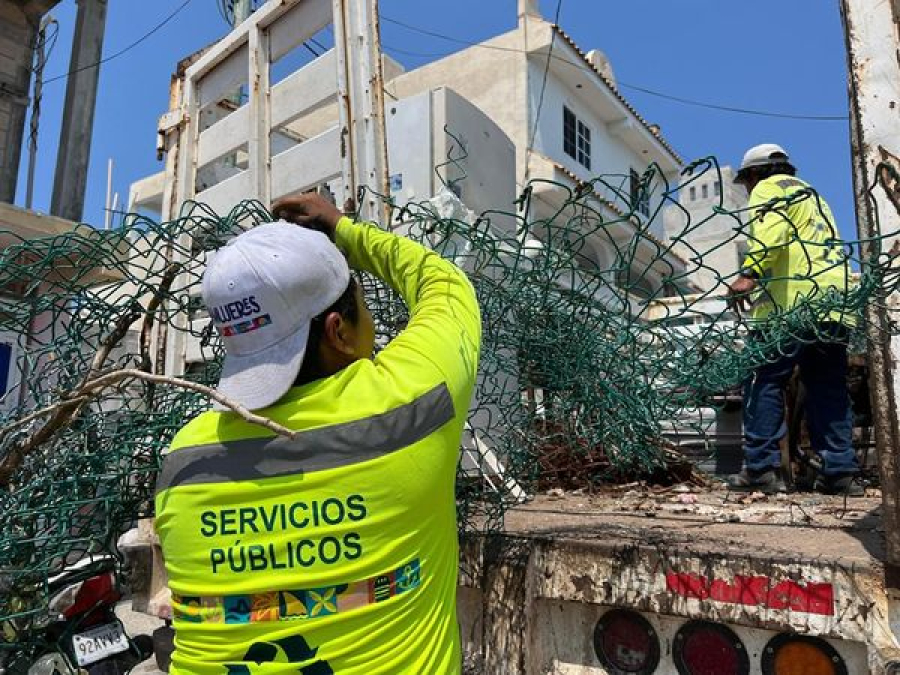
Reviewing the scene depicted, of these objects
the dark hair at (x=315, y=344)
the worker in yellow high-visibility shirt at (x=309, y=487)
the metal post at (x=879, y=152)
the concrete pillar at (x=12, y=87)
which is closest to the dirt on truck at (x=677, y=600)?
the metal post at (x=879, y=152)

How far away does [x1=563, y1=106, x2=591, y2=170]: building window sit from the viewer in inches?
631

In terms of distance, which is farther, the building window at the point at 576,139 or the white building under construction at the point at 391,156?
the building window at the point at 576,139

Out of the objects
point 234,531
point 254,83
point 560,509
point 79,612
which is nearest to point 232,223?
point 234,531

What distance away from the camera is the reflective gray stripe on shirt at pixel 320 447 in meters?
1.02

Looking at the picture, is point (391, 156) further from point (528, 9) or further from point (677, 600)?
point (528, 9)

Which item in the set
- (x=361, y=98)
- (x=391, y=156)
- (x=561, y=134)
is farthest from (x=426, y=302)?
(x=561, y=134)

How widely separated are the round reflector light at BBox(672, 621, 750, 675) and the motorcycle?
1768 millimetres

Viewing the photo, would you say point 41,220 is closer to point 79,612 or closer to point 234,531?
point 79,612

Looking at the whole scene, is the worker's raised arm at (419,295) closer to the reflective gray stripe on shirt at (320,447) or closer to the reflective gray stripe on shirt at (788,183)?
the reflective gray stripe on shirt at (320,447)

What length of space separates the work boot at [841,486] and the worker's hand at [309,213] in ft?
8.08

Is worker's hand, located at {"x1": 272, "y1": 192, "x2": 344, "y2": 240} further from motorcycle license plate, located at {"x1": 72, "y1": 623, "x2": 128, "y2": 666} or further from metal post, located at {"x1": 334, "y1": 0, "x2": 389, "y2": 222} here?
motorcycle license plate, located at {"x1": 72, "y1": 623, "x2": 128, "y2": 666}

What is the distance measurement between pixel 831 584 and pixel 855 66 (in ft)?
3.61

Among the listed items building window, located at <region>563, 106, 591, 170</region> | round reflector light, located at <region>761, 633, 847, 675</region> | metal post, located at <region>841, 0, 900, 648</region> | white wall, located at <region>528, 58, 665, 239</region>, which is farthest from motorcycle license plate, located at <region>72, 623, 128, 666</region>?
building window, located at <region>563, 106, 591, 170</region>

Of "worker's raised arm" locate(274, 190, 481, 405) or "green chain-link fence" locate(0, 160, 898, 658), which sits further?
"green chain-link fence" locate(0, 160, 898, 658)
